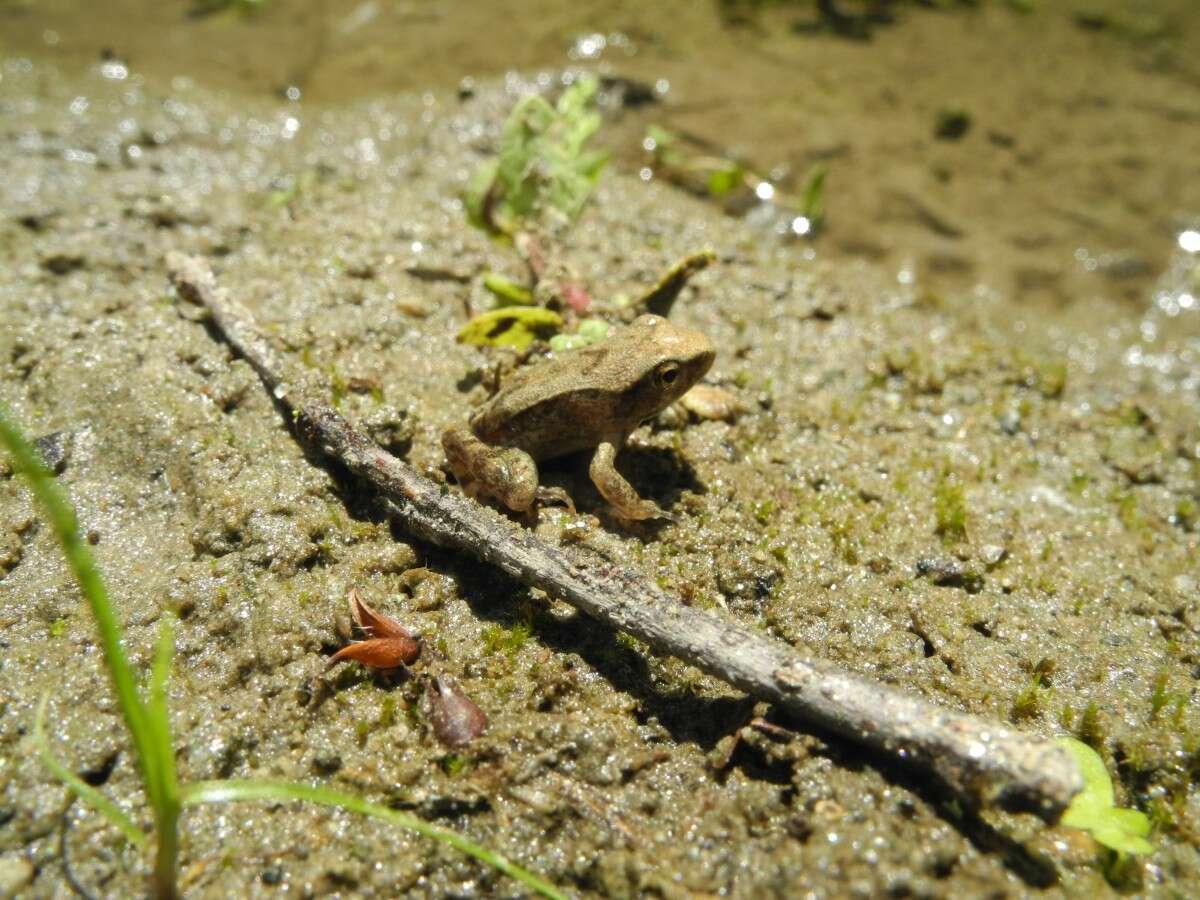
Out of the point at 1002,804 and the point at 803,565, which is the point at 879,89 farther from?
the point at 1002,804

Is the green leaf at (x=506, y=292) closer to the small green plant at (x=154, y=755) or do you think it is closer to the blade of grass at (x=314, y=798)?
the small green plant at (x=154, y=755)

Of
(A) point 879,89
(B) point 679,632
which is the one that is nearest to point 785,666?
(B) point 679,632

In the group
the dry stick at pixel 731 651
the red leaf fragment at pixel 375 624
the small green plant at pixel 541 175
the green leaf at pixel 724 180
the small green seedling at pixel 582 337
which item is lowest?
the red leaf fragment at pixel 375 624

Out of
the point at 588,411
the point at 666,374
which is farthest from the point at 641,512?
the point at 666,374

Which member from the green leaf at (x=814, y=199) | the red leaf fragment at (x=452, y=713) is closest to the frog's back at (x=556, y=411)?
the red leaf fragment at (x=452, y=713)

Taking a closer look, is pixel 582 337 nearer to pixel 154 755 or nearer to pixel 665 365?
pixel 665 365

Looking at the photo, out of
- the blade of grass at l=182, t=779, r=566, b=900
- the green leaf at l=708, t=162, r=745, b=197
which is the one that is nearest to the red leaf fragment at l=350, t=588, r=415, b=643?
the blade of grass at l=182, t=779, r=566, b=900
